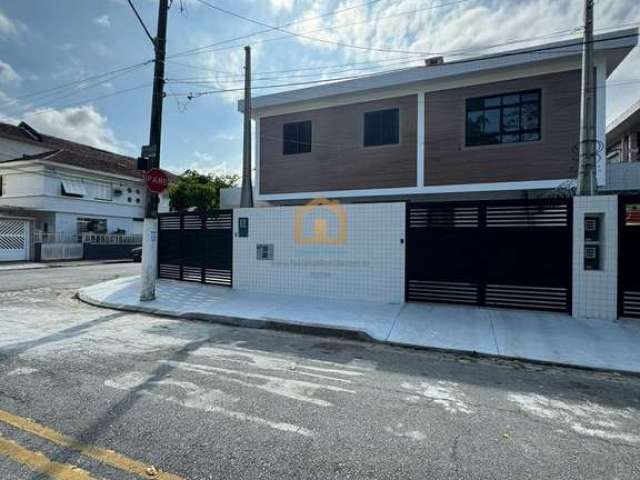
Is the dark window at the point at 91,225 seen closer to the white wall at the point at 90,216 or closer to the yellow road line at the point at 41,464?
the white wall at the point at 90,216

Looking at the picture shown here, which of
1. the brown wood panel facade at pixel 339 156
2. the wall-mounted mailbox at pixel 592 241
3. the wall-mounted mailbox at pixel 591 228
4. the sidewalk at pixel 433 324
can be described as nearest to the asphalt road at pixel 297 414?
the sidewalk at pixel 433 324

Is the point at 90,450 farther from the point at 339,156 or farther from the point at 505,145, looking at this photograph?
the point at 505,145

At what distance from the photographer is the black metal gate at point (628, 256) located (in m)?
7.25

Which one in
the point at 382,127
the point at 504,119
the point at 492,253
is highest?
the point at 382,127

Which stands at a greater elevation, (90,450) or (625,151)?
(625,151)

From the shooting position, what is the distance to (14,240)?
23.3m

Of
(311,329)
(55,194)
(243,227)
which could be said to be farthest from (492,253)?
(55,194)

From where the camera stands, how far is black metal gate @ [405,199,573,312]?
25.4 ft

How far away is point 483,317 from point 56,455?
722 centimetres

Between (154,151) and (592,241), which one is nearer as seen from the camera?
(592,241)

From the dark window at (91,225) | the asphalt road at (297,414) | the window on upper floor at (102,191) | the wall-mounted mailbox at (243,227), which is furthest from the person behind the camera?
the window on upper floor at (102,191)

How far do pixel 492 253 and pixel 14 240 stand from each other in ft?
90.0

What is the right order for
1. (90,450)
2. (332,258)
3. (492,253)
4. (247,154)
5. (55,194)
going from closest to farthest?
1. (90,450)
2. (492,253)
3. (332,258)
4. (247,154)
5. (55,194)

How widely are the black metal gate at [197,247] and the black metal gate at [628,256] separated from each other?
9.34 m
